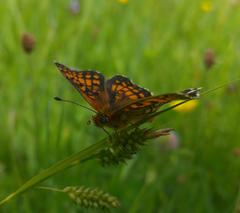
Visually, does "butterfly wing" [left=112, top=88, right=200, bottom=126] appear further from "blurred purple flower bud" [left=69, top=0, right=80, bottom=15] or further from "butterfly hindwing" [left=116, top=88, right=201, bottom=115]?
"blurred purple flower bud" [left=69, top=0, right=80, bottom=15]

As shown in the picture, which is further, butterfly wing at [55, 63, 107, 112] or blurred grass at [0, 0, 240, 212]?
blurred grass at [0, 0, 240, 212]

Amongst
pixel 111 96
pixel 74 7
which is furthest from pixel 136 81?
pixel 111 96

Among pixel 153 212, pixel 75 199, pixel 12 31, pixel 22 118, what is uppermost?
pixel 12 31

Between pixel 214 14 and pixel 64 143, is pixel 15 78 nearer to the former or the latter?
pixel 64 143

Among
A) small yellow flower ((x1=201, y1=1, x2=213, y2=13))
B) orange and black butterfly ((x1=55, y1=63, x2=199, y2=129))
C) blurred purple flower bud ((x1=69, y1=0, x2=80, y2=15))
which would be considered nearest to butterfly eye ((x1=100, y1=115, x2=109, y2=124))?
orange and black butterfly ((x1=55, y1=63, x2=199, y2=129))

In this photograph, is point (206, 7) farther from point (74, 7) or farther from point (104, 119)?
point (104, 119)

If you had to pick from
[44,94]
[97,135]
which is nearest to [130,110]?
[97,135]
